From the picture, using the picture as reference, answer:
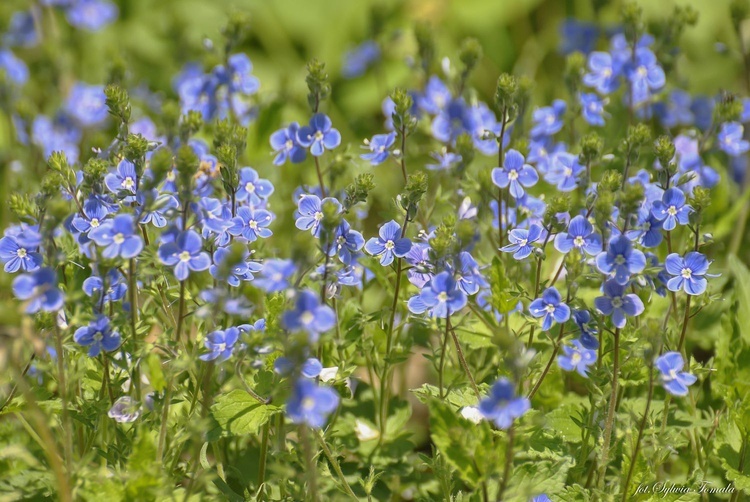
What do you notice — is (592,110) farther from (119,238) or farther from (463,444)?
(119,238)

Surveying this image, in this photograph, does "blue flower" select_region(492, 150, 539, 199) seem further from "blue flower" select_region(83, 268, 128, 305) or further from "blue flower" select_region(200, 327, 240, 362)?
"blue flower" select_region(83, 268, 128, 305)

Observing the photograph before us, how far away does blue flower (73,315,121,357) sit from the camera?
8.64 feet

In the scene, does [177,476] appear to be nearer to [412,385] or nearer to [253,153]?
[412,385]

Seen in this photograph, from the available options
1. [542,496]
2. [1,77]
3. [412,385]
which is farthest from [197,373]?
[1,77]

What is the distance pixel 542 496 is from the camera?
9.20ft

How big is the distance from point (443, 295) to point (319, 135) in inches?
42.4

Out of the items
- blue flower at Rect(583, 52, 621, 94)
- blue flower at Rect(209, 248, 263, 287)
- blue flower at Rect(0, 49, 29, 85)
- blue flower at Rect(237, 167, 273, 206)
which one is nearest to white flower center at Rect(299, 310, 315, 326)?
blue flower at Rect(209, 248, 263, 287)

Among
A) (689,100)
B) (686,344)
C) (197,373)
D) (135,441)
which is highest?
(689,100)

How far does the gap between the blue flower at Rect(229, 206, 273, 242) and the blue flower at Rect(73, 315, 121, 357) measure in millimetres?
529

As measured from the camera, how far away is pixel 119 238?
2.44m

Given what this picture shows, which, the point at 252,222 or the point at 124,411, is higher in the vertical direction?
the point at 252,222

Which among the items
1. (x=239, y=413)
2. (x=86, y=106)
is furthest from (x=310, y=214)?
(x=86, y=106)

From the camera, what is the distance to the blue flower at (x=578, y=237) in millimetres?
2754

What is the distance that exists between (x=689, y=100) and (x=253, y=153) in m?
2.52
